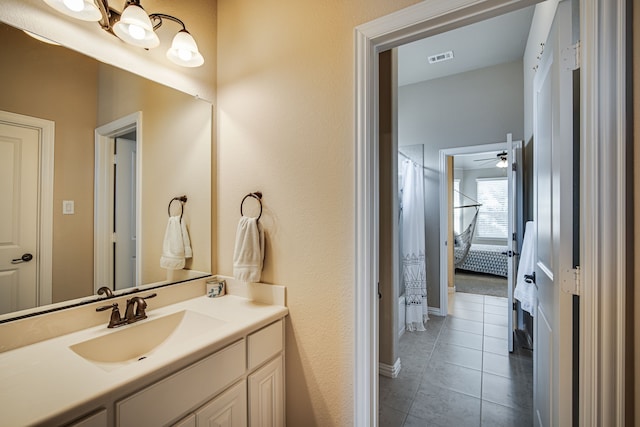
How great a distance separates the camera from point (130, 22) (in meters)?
1.13

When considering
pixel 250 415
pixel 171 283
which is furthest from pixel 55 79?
pixel 250 415

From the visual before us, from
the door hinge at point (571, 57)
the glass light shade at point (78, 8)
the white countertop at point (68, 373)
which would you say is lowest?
the white countertop at point (68, 373)

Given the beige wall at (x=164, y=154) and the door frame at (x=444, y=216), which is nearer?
the beige wall at (x=164, y=154)

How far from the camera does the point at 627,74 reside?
0.76 metres

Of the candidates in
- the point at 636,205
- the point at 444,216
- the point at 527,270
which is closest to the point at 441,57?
the point at 444,216

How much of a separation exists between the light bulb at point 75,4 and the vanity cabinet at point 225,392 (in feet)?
4.59

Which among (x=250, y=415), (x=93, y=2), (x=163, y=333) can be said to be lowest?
(x=250, y=415)

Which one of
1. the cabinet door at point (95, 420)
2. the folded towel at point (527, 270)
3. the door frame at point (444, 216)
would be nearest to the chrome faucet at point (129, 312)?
the cabinet door at point (95, 420)

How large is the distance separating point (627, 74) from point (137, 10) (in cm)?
173

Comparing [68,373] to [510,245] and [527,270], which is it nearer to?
[527,270]

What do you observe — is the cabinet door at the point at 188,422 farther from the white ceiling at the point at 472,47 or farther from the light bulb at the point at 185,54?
the white ceiling at the point at 472,47

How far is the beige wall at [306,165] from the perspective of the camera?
49.0 inches

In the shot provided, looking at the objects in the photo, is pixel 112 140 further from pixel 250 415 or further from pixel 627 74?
pixel 627 74

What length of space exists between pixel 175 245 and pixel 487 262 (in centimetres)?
595
